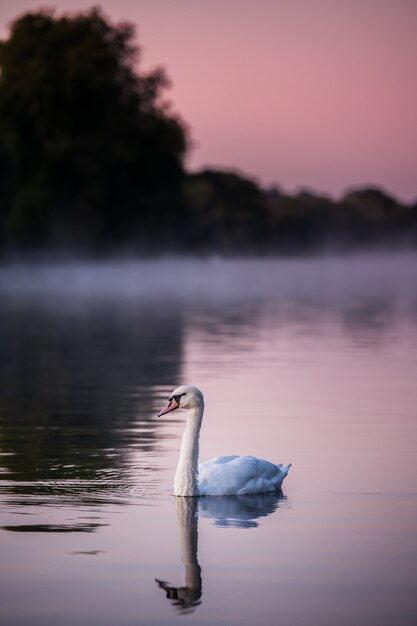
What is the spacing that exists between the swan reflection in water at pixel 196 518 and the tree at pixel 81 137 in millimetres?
76947

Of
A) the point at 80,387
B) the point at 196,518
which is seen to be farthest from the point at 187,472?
the point at 80,387

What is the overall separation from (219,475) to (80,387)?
31.8ft

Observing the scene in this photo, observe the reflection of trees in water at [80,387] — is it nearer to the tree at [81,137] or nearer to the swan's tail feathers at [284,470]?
the swan's tail feathers at [284,470]

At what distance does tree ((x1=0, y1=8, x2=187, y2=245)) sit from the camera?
90125 mm

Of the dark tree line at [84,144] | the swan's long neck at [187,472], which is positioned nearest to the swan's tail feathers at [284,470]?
the swan's long neck at [187,472]

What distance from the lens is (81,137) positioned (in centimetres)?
9206

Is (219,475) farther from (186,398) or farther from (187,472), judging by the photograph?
(186,398)

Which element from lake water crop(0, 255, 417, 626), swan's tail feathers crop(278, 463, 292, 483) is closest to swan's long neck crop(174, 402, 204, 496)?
lake water crop(0, 255, 417, 626)

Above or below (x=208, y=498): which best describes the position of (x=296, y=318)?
above

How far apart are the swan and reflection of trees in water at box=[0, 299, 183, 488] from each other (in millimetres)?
1067

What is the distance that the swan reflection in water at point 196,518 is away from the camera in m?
8.93

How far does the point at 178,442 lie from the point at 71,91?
78.1m

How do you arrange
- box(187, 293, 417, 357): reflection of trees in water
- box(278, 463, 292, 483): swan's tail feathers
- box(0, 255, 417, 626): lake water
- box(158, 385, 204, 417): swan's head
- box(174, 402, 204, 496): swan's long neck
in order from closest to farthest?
box(0, 255, 417, 626): lake water
box(174, 402, 204, 496): swan's long neck
box(278, 463, 292, 483): swan's tail feathers
box(158, 385, 204, 417): swan's head
box(187, 293, 417, 357): reflection of trees in water

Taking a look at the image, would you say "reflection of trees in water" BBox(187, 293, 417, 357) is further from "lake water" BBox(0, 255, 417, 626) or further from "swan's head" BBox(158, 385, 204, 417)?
"swan's head" BBox(158, 385, 204, 417)
